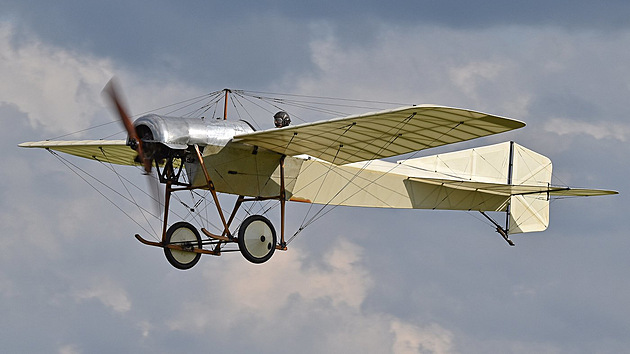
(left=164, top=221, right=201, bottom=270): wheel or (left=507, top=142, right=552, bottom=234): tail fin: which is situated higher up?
(left=507, top=142, right=552, bottom=234): tail fin

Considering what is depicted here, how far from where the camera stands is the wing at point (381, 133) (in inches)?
703

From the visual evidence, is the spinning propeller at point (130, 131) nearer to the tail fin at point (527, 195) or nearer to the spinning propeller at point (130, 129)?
the spinning propeller at point (130, 129)

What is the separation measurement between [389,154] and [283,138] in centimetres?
241

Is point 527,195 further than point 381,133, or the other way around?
point 527,195

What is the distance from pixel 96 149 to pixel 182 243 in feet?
12.4

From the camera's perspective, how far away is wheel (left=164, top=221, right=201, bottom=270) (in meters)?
20.8

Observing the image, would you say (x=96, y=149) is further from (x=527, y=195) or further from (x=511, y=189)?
(x=527, y=195)

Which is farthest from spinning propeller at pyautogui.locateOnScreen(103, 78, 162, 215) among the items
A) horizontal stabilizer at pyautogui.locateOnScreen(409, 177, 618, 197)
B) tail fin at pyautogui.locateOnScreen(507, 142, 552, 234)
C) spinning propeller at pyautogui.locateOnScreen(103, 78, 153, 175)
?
tail fin at pyautogui.locateOnScreen(507, 142, 552, 234)

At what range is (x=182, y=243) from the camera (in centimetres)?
2089

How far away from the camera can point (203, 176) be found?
779 inches

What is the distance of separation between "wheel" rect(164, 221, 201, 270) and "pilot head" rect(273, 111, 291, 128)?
2792 mm

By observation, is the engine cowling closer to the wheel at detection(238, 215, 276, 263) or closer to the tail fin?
the wheel at detection(238, 215, 276, 263)

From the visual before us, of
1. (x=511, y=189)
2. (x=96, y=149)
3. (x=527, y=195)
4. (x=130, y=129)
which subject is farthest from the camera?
(x=527, y=195)

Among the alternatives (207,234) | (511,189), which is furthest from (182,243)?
(511,189)
